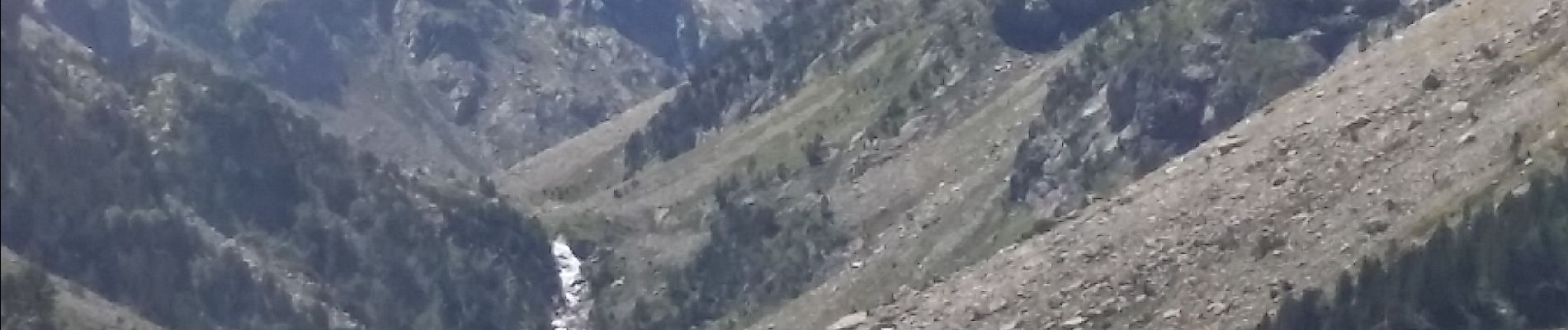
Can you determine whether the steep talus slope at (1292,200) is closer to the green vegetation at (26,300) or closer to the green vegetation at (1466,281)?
the green vegetation at (1466,281)

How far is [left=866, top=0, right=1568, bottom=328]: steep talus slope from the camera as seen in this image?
326ft

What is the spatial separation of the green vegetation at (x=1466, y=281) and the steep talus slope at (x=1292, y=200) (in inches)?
81.8

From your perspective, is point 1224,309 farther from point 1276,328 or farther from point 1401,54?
point 1401,54

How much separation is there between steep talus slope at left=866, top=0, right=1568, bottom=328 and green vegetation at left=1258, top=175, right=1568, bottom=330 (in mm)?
2078

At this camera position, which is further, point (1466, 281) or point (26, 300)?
point (1466, 281)

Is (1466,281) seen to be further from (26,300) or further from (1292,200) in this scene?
(26,300)

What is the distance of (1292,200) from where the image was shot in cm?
10544

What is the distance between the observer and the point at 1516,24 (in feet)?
385

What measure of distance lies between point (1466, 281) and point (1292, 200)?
1224 cm

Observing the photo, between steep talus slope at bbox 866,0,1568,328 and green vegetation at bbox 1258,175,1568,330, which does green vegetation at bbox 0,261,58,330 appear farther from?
green vegetation at bbox 1258,175,1568,330

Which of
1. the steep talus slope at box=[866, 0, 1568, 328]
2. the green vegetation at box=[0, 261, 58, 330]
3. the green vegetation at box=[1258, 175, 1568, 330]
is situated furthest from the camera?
the steep talus slope at box=[866, 0, 1568, 328]

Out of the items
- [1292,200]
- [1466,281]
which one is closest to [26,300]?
[1466,281]

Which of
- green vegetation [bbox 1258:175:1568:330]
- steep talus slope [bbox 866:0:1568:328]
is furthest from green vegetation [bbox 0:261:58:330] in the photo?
green vegetation [bbox 1258:175:1568:330]

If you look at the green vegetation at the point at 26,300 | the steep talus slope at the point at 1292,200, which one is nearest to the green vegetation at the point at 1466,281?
the steep talus slope at the point at 1292,200
